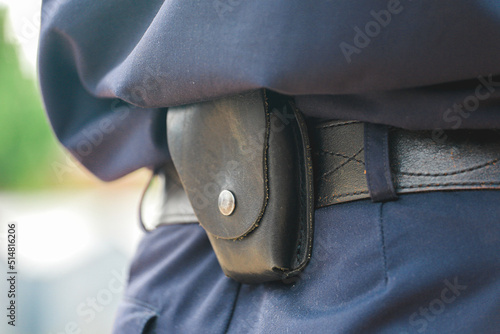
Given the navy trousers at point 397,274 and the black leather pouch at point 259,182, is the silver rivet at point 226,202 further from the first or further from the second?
the navy trousers at point 397,274

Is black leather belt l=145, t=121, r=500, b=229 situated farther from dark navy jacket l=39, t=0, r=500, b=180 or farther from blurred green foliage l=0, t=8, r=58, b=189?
blurred green foliage l=0, t=8, r=58, b=189

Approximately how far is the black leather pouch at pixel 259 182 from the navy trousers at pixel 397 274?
0.03 metres

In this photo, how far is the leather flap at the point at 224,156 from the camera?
0.70 meters

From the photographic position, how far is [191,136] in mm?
768

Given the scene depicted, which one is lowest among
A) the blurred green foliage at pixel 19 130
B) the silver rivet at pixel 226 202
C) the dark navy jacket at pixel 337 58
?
the blurred green foliage at pixel 19 130

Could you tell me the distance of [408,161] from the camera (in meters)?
0.61

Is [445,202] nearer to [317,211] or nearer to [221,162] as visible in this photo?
[317,211]

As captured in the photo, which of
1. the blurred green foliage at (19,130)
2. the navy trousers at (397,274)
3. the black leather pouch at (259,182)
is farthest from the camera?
the blurred green foliage at (19,130)

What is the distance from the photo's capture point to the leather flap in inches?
27.4

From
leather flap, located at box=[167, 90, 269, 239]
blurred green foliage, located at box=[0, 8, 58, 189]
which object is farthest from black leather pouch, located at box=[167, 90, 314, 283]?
blurred green foliage, located at box=[0, 8, 58, 189]

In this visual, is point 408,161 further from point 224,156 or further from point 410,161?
point 224,156

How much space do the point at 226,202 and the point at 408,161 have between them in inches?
10.4

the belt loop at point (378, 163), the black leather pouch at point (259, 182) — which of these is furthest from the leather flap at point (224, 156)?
the belt loop at point (378, 163)

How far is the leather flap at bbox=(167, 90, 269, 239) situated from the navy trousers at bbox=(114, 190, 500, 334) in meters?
0.10
